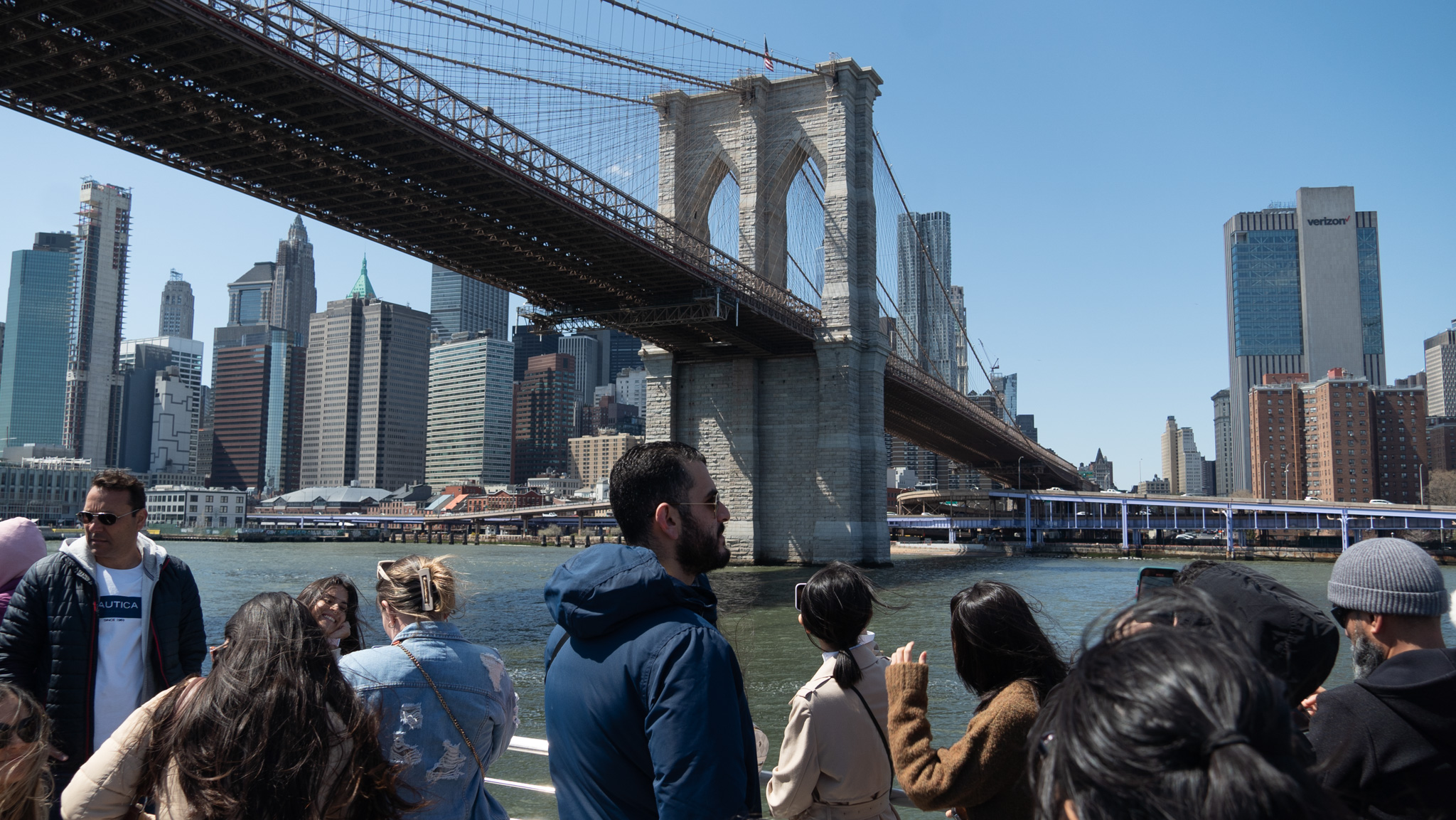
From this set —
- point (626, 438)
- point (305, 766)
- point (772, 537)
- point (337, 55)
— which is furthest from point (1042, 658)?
point (626, 438)

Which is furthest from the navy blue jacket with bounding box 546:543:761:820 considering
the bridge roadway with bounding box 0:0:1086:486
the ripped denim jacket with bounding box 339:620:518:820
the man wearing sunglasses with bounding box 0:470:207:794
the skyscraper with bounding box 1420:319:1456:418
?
the skyscraper with bounding box 1420:319:1456:418

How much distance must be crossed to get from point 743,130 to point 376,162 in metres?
18.3

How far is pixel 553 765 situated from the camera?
1.97 meters

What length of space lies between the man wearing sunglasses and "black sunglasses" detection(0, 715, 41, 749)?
134cm

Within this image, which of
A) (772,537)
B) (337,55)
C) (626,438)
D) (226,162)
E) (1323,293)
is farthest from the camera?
(1323,293)

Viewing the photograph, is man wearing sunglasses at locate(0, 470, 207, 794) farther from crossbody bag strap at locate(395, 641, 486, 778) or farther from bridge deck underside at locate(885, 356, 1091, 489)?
bridge deck underside at locate(885, 356, 1091, 489)

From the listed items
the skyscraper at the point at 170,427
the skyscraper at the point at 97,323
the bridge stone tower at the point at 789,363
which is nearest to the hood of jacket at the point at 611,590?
the bridge stone tower at the point at 789,363

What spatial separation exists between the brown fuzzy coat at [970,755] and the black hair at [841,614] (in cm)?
24

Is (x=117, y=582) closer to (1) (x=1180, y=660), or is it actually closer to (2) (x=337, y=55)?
(1) (x=1180, y=660)

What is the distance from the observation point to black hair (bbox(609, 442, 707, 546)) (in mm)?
2111

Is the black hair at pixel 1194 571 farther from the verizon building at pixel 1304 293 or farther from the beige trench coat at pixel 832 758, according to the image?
the verizon building at pixel 1304 293

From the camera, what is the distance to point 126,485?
3.39 metres

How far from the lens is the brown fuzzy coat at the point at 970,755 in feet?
7.06

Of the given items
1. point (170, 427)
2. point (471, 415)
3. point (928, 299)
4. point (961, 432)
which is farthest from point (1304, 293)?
point (170, 427)
